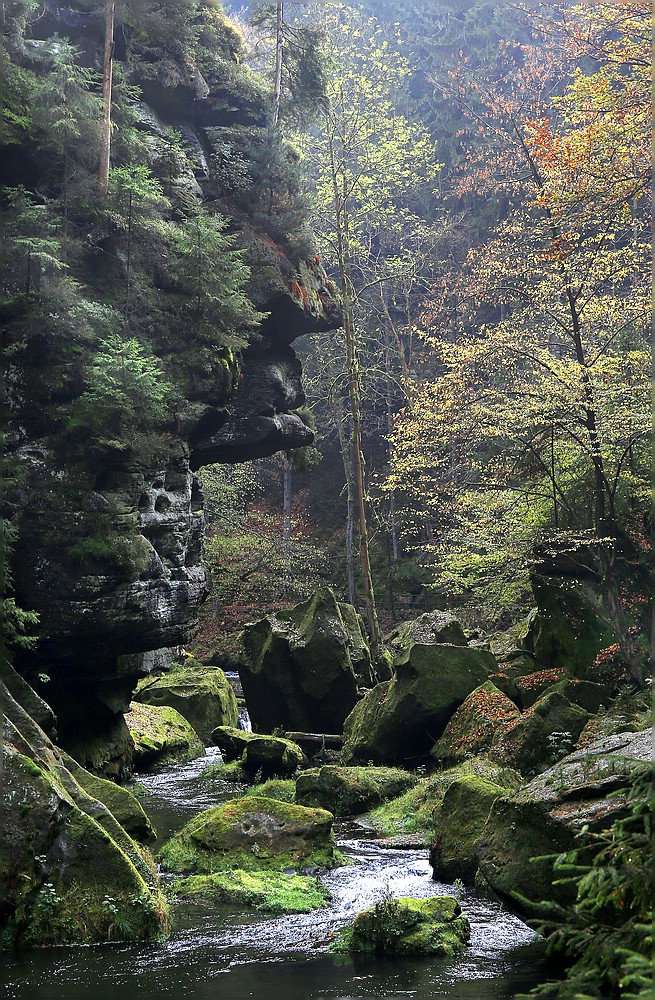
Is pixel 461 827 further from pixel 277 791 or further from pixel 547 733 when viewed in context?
pixel 277 791

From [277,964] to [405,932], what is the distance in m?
1.24

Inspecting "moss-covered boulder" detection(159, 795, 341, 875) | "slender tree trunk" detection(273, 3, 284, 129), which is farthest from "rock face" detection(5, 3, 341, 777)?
"moss-covered boulder" detection(159, 795, 341, 875)

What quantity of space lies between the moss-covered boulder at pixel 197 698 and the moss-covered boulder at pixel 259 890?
1109cm

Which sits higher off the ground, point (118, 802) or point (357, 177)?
point (357, 177)

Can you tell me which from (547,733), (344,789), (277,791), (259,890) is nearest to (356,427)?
(277,791)

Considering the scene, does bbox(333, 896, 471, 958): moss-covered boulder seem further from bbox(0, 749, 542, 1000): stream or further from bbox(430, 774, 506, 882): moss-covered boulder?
bbox(430, 774, 506, 882): moss-covered boulder

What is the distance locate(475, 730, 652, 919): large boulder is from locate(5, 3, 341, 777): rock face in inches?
334

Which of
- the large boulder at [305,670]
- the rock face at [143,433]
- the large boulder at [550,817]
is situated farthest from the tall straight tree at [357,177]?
the large boulder at [550,817]

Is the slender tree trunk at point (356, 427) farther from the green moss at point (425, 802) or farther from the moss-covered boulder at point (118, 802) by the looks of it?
the moss-covered boulder at point (118, 802)

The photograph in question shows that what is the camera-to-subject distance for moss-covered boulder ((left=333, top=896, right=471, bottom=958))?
7.86 metres

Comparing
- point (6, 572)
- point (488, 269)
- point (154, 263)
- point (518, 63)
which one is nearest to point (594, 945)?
point (6, 572)

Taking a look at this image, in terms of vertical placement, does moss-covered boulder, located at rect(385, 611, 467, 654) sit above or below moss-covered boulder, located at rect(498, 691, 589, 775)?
above

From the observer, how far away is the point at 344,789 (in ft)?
44.8

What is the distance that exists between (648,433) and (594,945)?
12550 mm
